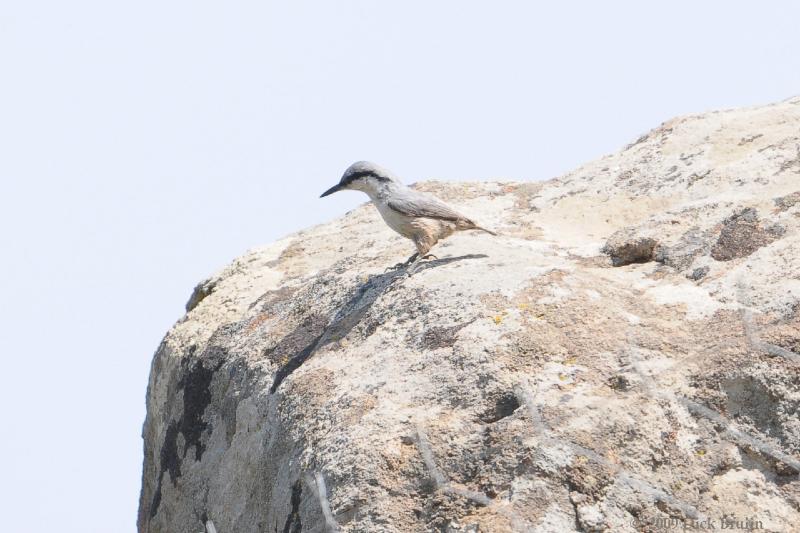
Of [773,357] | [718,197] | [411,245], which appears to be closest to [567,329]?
[773,357]

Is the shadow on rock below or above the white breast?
below

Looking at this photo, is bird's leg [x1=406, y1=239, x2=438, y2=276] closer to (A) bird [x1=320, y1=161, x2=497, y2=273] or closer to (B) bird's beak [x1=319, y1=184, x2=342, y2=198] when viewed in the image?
(A) bird [x1=320, y1=161, x2=497, y2=273]

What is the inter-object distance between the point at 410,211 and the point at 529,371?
2301 mm

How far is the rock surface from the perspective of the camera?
4.53 meters

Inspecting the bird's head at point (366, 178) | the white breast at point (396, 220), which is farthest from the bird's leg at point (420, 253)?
the bird's head at point (366, 178)

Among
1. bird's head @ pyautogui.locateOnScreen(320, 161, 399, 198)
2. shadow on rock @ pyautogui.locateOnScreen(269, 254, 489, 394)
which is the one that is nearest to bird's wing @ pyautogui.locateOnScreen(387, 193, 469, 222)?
bird's head @ pyautogui.locateOnScreen(320, 161, 399, 198)

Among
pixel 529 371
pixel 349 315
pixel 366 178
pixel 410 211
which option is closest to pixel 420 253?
pixel 410 211

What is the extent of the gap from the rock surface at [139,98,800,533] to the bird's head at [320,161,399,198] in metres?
0.41

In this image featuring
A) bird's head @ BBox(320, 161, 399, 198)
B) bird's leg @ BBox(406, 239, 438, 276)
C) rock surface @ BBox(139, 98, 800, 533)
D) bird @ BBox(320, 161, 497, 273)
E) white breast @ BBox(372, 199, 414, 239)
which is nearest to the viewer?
rock surface @ BBox(139, 98, 800, 533)

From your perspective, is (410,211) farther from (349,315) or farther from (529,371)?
(529,371)

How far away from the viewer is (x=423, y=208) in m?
7.07

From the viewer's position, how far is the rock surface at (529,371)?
453cm

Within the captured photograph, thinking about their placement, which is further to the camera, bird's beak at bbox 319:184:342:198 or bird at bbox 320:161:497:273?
bird's beak at bbox 319:184:342:198

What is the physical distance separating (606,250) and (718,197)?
2.53ft
